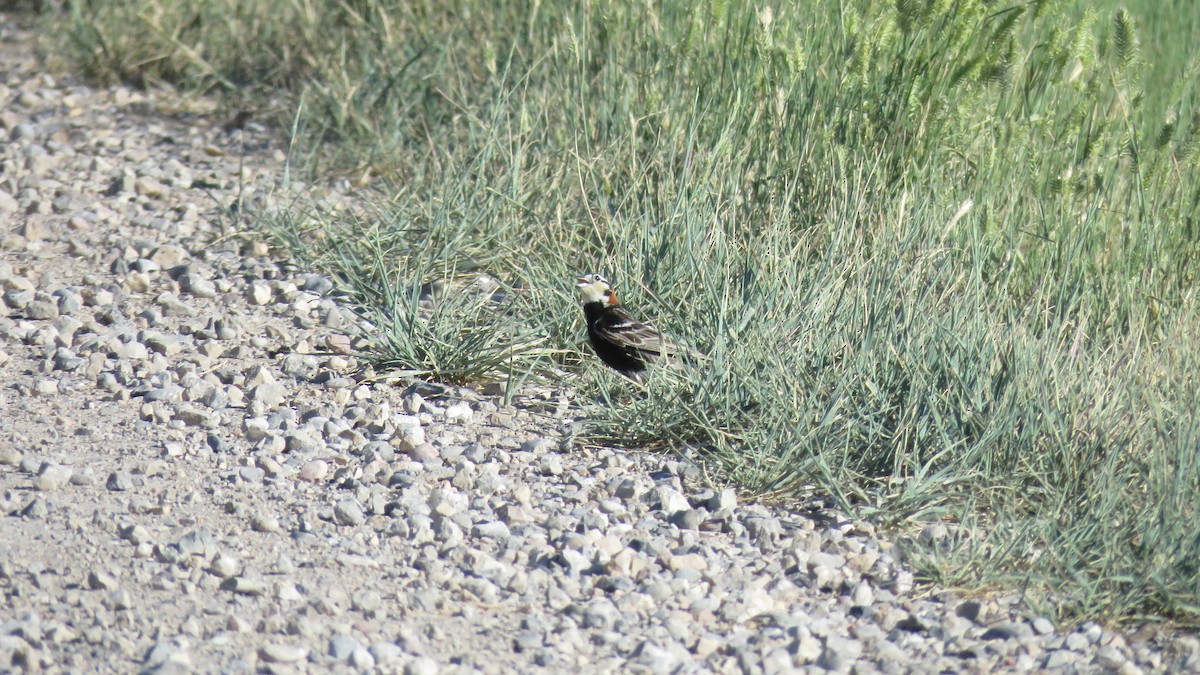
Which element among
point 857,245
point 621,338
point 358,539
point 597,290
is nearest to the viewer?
point 358,539

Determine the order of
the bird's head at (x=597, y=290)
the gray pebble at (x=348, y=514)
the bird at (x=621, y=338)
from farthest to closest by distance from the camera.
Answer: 1. the bird's head at (x=597, y=290)
2. the bird at (x=621, y=338)
3. the gray pebble at (x=348, y=514)

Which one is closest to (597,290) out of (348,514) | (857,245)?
(857,245)

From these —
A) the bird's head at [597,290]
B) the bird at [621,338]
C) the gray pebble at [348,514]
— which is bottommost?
the gray pebble at [348,514]

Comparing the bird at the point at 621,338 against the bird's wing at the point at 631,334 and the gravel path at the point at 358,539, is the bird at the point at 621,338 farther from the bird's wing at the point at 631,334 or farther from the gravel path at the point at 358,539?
the gravel path at the point at 358,539

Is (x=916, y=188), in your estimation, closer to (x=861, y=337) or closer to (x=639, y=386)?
(x=861, y=337)

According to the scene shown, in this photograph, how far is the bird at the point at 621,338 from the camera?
4270 millimetres

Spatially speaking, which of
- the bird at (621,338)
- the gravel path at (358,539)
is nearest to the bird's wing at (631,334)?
the bird at (621,338)

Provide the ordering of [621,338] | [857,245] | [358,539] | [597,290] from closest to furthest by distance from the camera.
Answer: [358,539], [857,245], [621,338], [597,290]

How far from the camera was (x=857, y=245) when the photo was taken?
4.19m

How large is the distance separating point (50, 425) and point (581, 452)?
1614mm

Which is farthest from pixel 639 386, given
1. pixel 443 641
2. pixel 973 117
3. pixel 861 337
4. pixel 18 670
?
pixel 18 670

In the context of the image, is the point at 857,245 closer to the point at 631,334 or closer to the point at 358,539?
the point at 631,334

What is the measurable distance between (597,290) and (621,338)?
250mm

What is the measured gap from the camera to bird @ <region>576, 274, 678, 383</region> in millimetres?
4270
